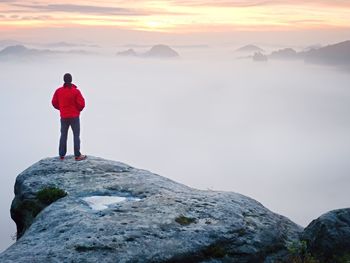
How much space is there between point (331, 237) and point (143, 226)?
6325 millimetres

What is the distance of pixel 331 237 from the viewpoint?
16141 millimetres

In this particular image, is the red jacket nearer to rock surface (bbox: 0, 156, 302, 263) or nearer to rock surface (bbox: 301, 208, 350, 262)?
rock surface (bbox: 0, 156, 302, 263)

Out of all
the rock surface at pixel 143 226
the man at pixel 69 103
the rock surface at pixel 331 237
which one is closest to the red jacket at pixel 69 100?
the man at pixel 69 103

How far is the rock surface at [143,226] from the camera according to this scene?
13992mm

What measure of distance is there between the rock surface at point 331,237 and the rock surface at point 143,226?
4.02 feet

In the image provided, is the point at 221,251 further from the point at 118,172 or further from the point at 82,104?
the point at 82,104

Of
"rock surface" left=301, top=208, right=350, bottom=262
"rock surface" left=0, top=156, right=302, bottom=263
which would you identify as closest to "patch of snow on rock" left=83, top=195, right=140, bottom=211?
"rock surface" left=0, top=156, right=302, bottom=263

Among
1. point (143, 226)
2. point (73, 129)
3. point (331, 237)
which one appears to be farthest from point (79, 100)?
point (331, 237)

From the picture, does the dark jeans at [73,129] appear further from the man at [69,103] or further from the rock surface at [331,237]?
the rock surface at [331,237]

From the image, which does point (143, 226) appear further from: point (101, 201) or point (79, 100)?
point (79, 100)

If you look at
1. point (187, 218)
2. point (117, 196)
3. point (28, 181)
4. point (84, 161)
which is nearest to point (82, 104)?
point (84, 161)

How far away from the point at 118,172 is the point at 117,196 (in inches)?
164

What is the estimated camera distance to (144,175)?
73.8 ft

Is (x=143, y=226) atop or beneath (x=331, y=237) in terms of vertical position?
atop
